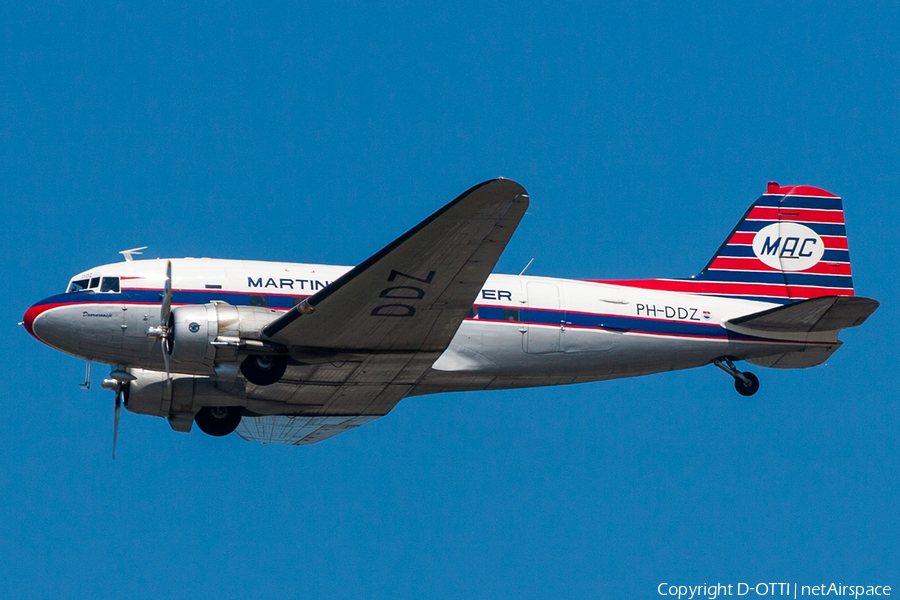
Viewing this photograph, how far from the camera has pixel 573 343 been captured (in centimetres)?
2067

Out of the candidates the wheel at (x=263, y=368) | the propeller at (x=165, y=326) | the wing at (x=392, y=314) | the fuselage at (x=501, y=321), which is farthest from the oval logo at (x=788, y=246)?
the propeller at (x=165, y=326)

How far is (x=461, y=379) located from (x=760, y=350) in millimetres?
6390

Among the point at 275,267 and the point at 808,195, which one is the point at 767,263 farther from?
the point at 275,267

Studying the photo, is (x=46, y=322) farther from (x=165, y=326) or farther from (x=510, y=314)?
(x=510, y=314)

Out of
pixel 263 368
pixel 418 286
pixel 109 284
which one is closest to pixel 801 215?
pixel 418 286

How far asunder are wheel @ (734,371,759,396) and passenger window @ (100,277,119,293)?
40.6ft

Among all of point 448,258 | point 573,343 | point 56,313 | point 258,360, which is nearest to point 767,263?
point 573,343

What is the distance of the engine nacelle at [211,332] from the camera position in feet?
57.6

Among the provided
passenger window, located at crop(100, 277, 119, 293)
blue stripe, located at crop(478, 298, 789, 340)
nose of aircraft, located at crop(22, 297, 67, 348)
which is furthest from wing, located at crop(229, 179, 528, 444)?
nose of aircraft, located at crop(22, 297, 67, 348)

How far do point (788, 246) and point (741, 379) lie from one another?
3678mm

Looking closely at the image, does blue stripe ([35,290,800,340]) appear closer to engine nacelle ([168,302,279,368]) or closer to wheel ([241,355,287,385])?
engine nacelle ([168,302,279,368])

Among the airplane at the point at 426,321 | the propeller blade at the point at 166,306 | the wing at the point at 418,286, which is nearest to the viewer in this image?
the wing at the point at 418,286

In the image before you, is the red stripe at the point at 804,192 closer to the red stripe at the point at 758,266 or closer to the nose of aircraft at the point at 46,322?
the red stripe at the point at 758,266

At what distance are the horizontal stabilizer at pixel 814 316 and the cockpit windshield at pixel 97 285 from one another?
1194cm
